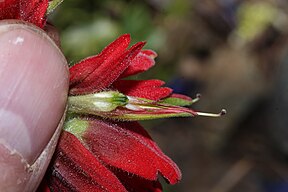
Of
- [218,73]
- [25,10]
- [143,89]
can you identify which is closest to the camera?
[25,10]

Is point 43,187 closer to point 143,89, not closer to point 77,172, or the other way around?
point 77,172

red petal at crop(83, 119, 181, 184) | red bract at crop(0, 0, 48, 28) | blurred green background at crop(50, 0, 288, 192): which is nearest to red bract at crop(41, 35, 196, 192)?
red petal at crop(83, 119, 181, 184)

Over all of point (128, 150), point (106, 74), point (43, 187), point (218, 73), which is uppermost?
point (106, 74)

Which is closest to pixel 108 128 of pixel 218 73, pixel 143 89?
pixel 143 89

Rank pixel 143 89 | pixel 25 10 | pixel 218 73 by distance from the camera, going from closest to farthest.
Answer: pixel 25 10 < pixel 143 89 < pixel 218 73

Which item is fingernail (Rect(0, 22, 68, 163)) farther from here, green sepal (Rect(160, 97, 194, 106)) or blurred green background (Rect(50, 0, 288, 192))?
blurred green background (Rect(50, 0, 288, 192))

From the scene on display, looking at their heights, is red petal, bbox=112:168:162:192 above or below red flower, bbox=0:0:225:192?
below

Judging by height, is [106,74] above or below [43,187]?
above
